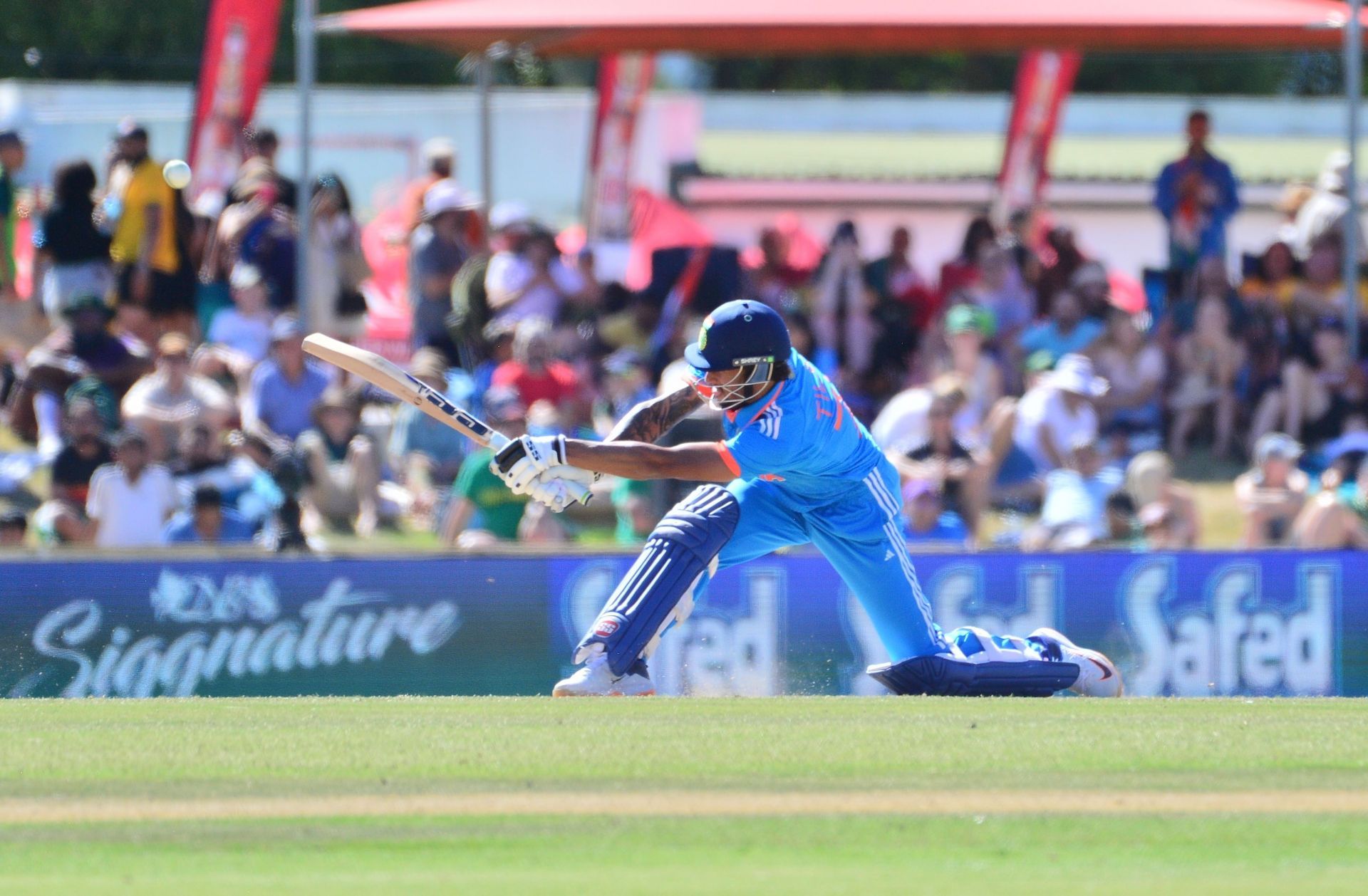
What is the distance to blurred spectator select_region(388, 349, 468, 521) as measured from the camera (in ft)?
43.7

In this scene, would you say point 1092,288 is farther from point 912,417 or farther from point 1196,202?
Answer: point 912,417

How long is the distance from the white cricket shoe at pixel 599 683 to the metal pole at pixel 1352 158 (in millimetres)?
8080

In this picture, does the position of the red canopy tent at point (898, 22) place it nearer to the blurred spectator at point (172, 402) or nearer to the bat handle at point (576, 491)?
the blurred spectator at point (172, 402)

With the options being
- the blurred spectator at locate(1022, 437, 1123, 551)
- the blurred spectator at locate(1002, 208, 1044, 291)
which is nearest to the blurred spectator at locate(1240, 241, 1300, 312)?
the blurred spectator at locate(1002, 208, 1044, 291)

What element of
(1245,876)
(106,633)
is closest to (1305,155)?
(106,633)

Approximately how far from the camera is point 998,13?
49.6 feet

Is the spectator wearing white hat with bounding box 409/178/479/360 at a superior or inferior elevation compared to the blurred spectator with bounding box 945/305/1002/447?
superior

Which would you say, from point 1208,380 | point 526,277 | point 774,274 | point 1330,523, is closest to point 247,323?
point 526,277

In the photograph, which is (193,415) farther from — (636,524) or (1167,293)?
(1167,293)

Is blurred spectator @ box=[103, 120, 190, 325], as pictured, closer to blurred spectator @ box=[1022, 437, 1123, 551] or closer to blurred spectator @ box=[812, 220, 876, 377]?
blurred spectator @ box=[812, 220, 876, 377]

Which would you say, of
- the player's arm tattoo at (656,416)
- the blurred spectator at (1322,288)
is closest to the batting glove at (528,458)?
the player's arm tattoo at (656,416)

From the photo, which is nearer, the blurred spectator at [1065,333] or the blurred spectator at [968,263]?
the blurred spectator at [1065,333]

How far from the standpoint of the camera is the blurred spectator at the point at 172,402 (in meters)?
12.9

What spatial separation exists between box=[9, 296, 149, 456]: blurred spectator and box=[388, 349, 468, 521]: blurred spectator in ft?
5.70
